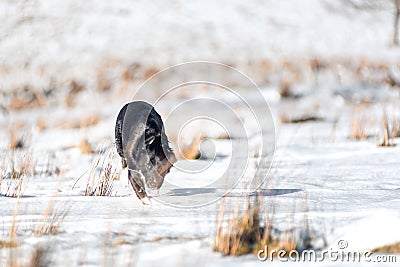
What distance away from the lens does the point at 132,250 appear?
2203mm

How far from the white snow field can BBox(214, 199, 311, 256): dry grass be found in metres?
0.05

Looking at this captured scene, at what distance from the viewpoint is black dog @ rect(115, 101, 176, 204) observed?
9.77ft

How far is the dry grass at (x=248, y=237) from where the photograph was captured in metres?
2.29

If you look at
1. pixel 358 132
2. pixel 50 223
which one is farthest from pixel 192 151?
pixel 50 223

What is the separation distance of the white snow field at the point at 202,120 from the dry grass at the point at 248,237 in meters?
0.05

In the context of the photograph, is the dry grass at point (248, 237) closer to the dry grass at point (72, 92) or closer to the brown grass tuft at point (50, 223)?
the brown grass tuft at point (50, 223)

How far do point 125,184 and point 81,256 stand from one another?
1559 millimetres

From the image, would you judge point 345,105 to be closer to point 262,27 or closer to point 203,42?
point 203,42

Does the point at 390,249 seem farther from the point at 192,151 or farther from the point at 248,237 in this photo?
the point at 192,151

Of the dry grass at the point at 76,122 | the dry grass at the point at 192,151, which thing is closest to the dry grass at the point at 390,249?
the dry grass at the point at 192,151

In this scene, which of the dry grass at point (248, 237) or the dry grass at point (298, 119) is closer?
the dry grass at point (248, 237)

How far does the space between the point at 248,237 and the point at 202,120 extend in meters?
4.66

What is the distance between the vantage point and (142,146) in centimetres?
297

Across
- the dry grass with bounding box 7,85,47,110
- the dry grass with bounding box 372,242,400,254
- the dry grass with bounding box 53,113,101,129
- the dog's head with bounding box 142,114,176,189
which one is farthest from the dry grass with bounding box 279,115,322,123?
the dry grass with bounding box 372,242,400,254
